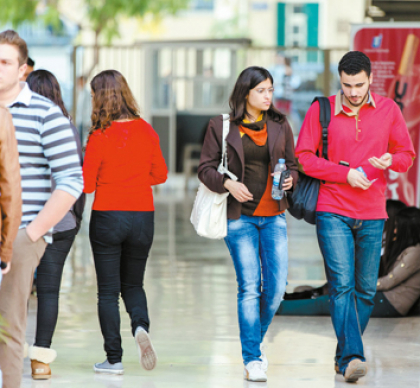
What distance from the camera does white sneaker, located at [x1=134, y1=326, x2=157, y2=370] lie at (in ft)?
14.4

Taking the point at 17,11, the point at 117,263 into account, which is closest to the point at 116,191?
the point at 117,263

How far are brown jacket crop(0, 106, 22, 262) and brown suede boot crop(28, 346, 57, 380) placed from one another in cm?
158

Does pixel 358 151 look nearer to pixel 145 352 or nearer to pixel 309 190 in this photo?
pixel 309 190

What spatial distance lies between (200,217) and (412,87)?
3.84 meters

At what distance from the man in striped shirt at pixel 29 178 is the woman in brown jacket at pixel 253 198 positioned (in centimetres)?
126

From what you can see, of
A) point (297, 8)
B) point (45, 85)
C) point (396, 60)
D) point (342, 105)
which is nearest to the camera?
point (342, 105)

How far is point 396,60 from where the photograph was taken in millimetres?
7430

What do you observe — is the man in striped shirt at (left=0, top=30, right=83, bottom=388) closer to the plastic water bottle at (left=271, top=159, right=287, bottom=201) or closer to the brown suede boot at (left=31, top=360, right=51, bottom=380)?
the brown suede boot at (left=31, top=360, right=51, bottom=380)

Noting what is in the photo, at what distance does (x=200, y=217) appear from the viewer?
4414 mm

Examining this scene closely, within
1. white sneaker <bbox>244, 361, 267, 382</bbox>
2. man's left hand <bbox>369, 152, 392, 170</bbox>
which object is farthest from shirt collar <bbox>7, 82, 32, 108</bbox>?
white sneaker <bbox>244, 361, 267, 382</bbox>

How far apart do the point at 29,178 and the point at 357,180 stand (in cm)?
185

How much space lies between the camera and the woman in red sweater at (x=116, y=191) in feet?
14.3

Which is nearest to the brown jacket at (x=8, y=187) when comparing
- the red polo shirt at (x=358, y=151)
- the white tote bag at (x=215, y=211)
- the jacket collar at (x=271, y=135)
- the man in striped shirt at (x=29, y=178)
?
the man in striped shirt at (x=29, y=178)

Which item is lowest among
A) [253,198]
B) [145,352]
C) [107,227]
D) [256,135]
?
[145,352]
